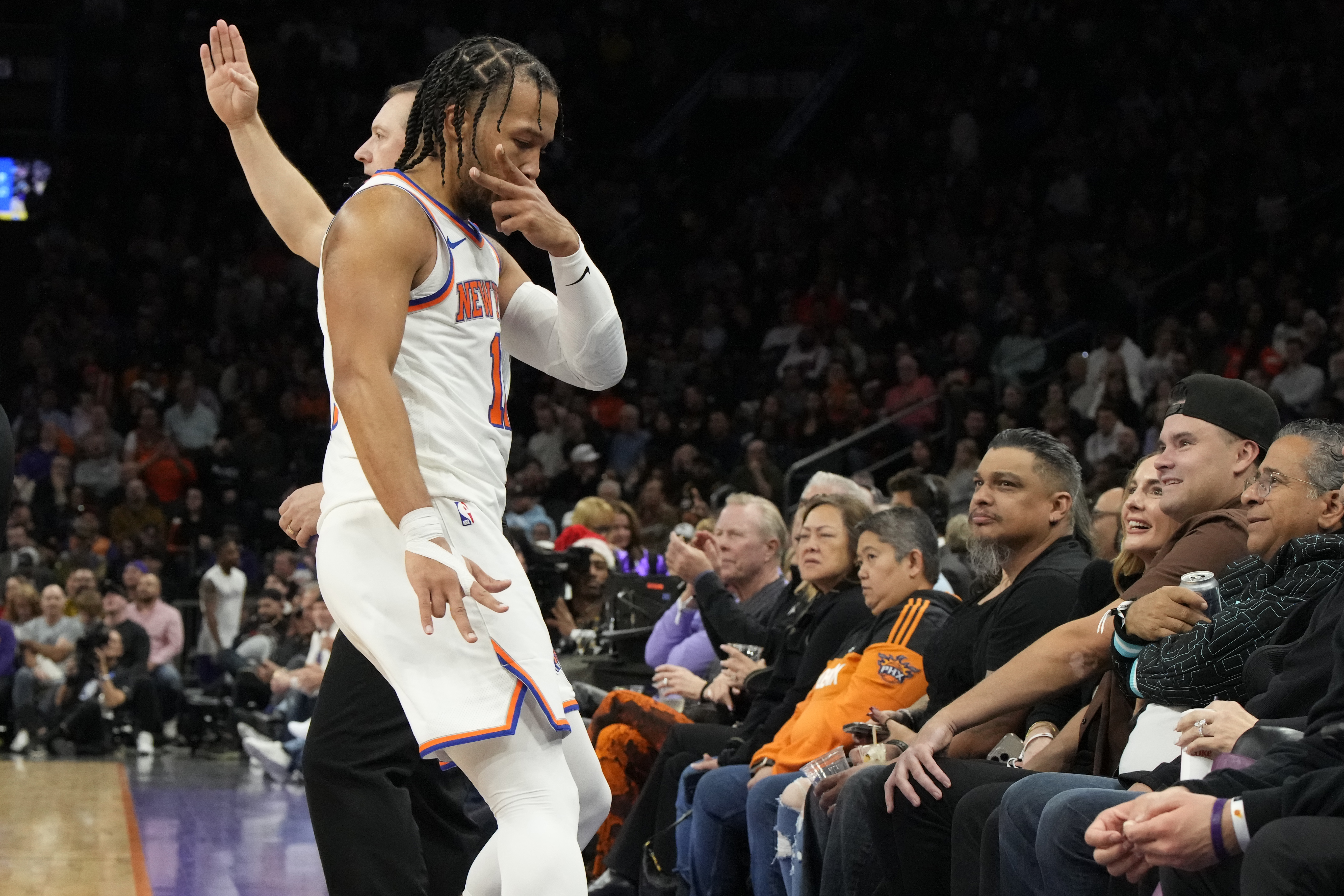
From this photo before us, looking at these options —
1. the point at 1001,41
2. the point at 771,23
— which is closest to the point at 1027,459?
the point at 1001,41

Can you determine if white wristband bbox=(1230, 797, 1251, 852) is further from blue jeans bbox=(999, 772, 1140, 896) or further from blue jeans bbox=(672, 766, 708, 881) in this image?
blue jeans bbox=(672, 766, 708, 881)

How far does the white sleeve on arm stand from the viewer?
9.25 ft

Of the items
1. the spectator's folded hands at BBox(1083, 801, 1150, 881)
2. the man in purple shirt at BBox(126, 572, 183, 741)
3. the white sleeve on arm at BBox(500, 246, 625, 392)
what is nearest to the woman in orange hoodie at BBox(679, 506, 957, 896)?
Result: the spectator's folded hands at BBox(1083, 801, 1150, 881)

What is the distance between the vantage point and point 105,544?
13078 mm

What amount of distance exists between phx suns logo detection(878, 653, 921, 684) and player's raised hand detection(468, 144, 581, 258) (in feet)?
6.97

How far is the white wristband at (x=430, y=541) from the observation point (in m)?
2.38

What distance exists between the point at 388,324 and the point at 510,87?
1.61ft

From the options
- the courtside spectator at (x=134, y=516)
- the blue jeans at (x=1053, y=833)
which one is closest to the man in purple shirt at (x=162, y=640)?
the courtside spectator at (x=134, y=516)

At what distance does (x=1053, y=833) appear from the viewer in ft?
9.83

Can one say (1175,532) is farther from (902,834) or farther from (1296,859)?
(1296,859)

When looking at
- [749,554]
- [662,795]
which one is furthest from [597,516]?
[662,795]

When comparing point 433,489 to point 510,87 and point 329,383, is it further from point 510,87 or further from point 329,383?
point 510,87

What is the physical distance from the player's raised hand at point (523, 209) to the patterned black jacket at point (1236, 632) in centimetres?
148

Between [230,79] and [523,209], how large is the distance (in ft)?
3.36
